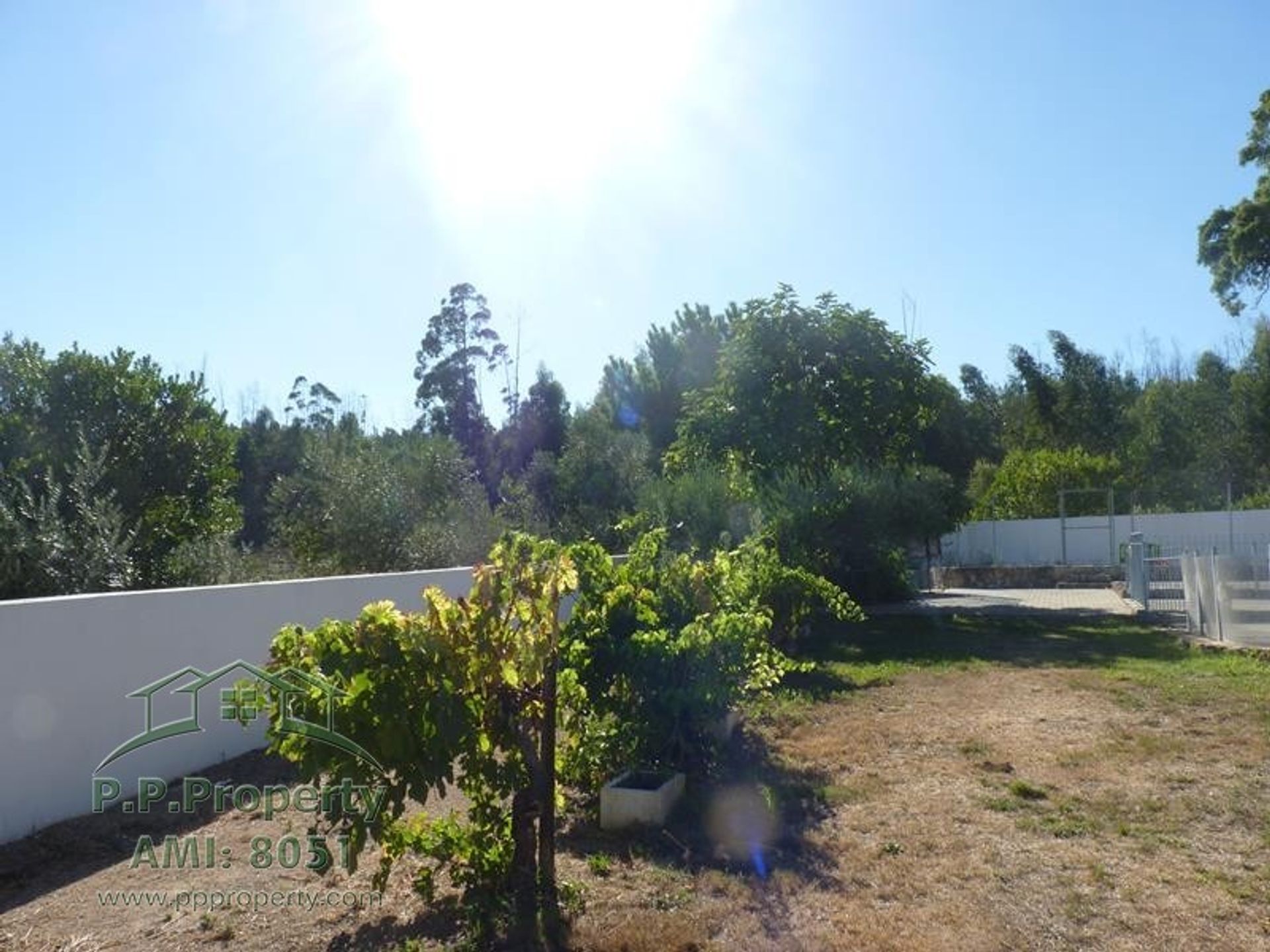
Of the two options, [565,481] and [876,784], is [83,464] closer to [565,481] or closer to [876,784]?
[876,784]

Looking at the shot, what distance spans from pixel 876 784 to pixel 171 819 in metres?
4.08

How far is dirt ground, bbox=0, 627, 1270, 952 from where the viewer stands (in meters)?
4.23

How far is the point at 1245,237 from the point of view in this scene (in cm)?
2467

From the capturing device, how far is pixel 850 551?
18.4 meters

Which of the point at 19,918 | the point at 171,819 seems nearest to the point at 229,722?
the point at 171,819


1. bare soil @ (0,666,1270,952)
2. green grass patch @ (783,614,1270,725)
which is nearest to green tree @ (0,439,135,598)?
bare soil @ (0,666,1270,952)

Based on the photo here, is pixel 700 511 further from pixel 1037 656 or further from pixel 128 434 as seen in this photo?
pixel 128 434

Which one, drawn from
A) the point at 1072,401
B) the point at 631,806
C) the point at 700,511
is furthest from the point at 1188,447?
the point at 631,806

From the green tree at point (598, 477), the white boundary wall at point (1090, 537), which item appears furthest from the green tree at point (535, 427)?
the white boundary wall at point (1090, 537)

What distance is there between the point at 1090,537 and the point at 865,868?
1090 inches

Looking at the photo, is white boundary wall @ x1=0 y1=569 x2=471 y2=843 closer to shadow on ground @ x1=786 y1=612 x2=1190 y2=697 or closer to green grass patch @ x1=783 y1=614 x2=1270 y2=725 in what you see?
green grass patch @ x1=783 y1=614 x2=1270 y2=725

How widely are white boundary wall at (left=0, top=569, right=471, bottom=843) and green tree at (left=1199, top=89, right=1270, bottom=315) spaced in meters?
24.5

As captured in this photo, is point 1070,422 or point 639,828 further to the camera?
point 1070,422

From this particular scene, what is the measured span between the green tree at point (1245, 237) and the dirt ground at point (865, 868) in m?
20.8
